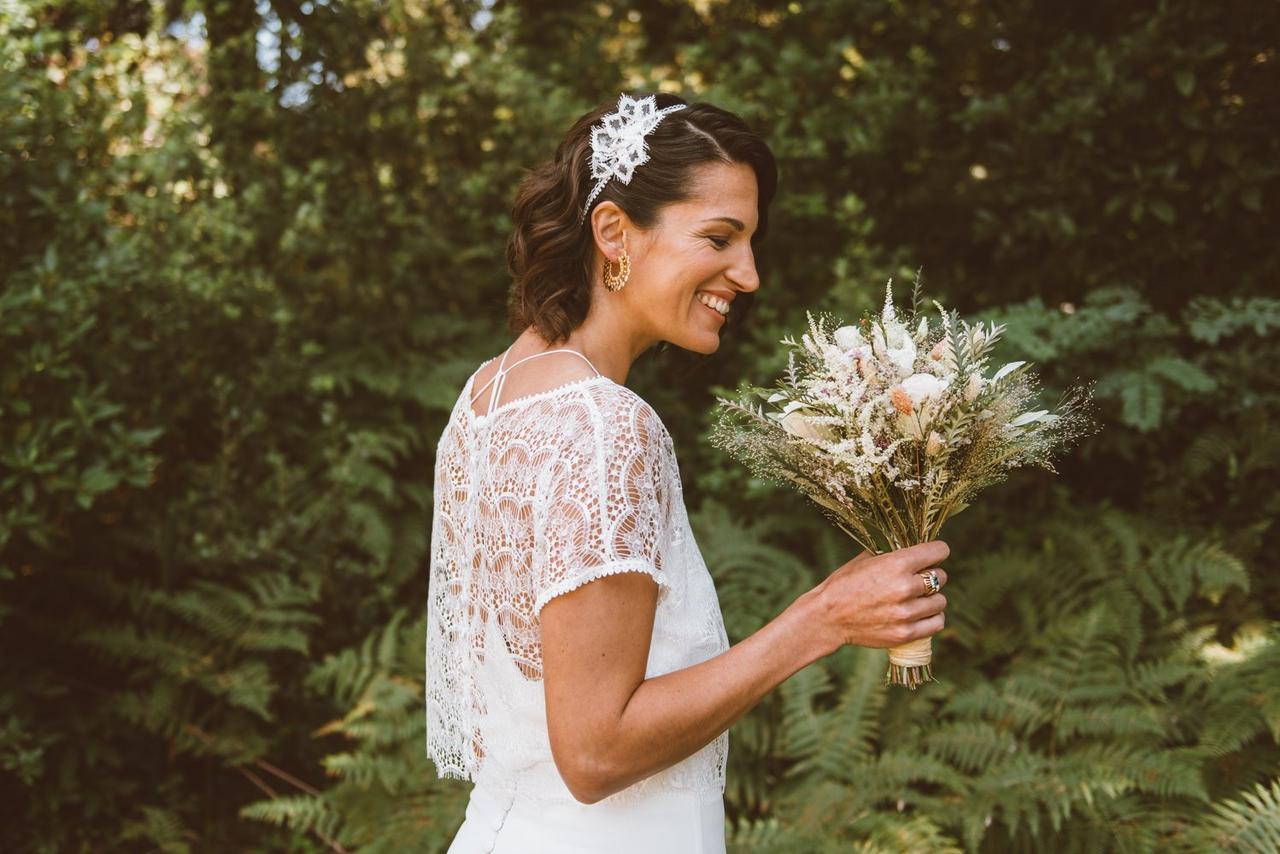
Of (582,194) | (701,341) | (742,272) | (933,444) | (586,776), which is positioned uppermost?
(582,194)

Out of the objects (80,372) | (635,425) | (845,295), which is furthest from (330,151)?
(635,425)

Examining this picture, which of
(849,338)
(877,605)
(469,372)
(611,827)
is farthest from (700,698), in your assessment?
(469,372)

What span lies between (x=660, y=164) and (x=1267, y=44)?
12.7 ft

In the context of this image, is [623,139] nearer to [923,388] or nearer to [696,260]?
[696,260]

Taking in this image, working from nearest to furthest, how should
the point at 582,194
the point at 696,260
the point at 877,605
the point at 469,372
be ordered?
the point at 877,605, the point at 696,260, the point at 582,194, the point at 469,372

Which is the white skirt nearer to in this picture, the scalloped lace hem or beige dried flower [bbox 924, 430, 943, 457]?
the scalloped lace hem

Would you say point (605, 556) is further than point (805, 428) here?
No

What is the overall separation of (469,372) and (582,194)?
3.08 m

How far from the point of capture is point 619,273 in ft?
6.79

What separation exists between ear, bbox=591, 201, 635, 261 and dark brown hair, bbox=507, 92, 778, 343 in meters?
0.02

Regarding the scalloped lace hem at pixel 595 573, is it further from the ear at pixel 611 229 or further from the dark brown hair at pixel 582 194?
the ear at pixel 611 229

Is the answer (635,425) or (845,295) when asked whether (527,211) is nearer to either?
(635,425)

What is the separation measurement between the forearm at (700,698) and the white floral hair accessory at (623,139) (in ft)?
3.09

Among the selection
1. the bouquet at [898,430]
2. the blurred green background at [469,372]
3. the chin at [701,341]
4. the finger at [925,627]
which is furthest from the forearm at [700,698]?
the blurred green background at [469,372]
